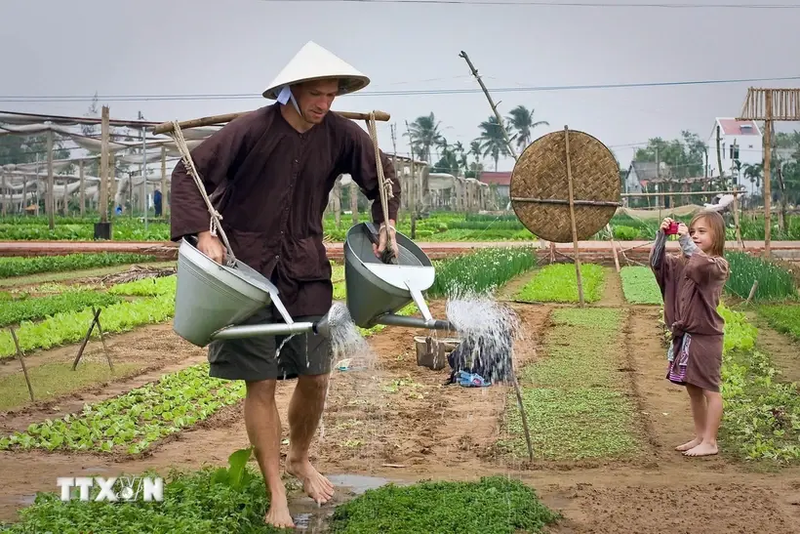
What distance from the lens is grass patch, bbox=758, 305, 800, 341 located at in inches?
378

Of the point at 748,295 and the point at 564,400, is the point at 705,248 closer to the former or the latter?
the point at 564,400

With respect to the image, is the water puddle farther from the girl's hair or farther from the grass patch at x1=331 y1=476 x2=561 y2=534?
the girl's hair

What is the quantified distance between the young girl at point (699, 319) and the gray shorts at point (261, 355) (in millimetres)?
1950

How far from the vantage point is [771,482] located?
4.65m

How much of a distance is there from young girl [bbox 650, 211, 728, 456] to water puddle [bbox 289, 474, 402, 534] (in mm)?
1619

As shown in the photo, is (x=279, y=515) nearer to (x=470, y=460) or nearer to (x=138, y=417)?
(x=470, y=460)

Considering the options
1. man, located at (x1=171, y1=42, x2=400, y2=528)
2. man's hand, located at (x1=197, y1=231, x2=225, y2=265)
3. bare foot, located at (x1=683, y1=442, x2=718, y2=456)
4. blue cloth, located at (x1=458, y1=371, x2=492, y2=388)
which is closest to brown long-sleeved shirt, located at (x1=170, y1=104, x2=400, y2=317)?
man, located at (x1=171, y1=42, x2=400, y2=528)

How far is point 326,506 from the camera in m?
4.30

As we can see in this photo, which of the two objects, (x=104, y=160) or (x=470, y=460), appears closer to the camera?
(x=470, y=460)

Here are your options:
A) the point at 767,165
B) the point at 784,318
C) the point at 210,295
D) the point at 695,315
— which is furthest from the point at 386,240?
the point at 767,165

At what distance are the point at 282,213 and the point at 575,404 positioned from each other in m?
2.77

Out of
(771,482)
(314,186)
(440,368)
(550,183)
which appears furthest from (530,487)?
(550,183)

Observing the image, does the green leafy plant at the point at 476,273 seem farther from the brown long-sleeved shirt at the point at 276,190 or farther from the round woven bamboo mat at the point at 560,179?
the brown long-sleeved shirt at the point at 276,190

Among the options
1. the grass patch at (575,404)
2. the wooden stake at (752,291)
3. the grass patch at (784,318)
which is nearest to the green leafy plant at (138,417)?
the grass patch at (575,404)
